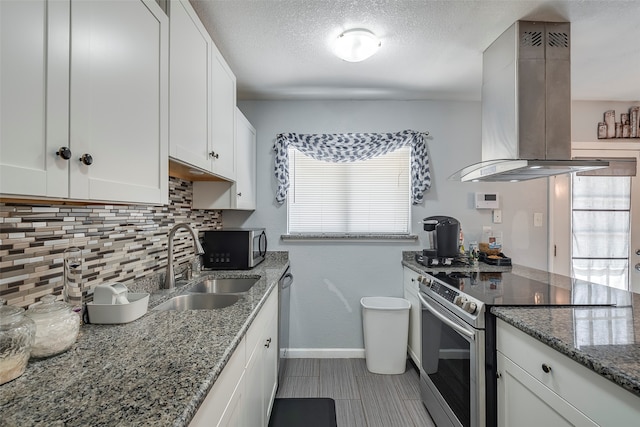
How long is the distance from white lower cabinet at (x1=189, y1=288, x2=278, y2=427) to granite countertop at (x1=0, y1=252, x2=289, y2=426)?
7cm

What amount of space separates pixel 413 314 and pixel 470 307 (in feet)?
3.67

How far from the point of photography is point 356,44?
1.80 m

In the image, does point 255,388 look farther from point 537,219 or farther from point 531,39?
point 537,219

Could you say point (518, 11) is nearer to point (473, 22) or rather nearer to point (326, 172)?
point (473, 22)

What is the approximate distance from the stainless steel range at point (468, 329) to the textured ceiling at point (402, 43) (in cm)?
149

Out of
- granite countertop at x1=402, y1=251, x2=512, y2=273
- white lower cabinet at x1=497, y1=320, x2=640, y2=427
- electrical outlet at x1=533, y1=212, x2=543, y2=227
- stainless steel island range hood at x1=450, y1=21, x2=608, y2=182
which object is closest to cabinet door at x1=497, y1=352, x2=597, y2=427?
white lower cabinet at x1=497, y1=320, x2=640, y2=427

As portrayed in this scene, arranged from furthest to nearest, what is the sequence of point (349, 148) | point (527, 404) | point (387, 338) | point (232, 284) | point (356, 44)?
point (349, 148)
point (387, 338)
point (232, 284)
point (356, 44)
point (527, 404)

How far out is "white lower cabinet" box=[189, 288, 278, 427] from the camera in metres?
0.84

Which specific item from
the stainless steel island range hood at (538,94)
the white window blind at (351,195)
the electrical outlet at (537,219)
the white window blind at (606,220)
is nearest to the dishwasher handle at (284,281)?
the white window blind at (351,195)

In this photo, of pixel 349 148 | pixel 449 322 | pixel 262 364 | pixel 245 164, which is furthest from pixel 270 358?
pixel 349 148

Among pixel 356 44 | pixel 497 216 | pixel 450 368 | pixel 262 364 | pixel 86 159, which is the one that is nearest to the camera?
→ pixel 86 159

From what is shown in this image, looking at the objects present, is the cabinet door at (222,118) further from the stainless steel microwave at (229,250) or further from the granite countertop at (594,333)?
the granite countertop at (594,333)

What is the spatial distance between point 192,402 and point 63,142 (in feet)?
2.21

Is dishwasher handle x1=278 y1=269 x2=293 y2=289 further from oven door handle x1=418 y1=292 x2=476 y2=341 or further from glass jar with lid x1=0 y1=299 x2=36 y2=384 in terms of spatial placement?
glass jar with lid x1=0 y1=299 x2=36 y2=384
